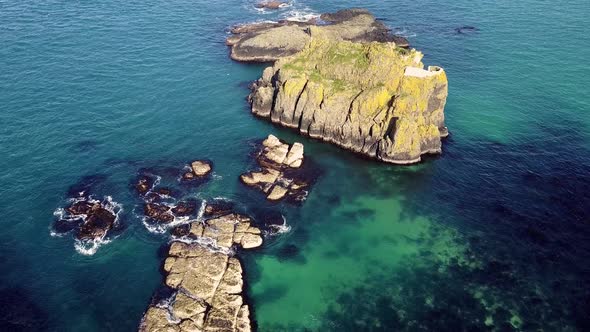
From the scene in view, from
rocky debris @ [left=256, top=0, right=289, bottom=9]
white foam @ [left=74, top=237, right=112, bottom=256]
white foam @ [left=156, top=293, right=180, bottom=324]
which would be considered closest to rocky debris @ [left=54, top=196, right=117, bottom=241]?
white foam @ [left=74, top=237, right=112, bottom=256]

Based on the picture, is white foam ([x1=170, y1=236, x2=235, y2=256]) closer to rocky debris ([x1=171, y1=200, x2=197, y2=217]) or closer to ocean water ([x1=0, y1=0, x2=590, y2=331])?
ocean water ([x1=0, y1=0, x2=590, y2=331])

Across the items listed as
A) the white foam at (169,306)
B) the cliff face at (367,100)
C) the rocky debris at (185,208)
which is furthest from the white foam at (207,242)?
the cliff face at (367,100)

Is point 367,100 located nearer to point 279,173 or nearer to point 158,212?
point 279,173

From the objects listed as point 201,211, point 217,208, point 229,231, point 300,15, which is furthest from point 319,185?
point 300,15

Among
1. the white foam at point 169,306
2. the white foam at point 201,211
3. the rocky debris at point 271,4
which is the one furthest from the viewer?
the rocky debris at point 271,4

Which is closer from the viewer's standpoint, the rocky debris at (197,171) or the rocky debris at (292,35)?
the rocky debris at (197,171)

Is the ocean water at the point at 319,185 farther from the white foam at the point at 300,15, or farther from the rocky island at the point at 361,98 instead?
the white foam at the point at 300,15
